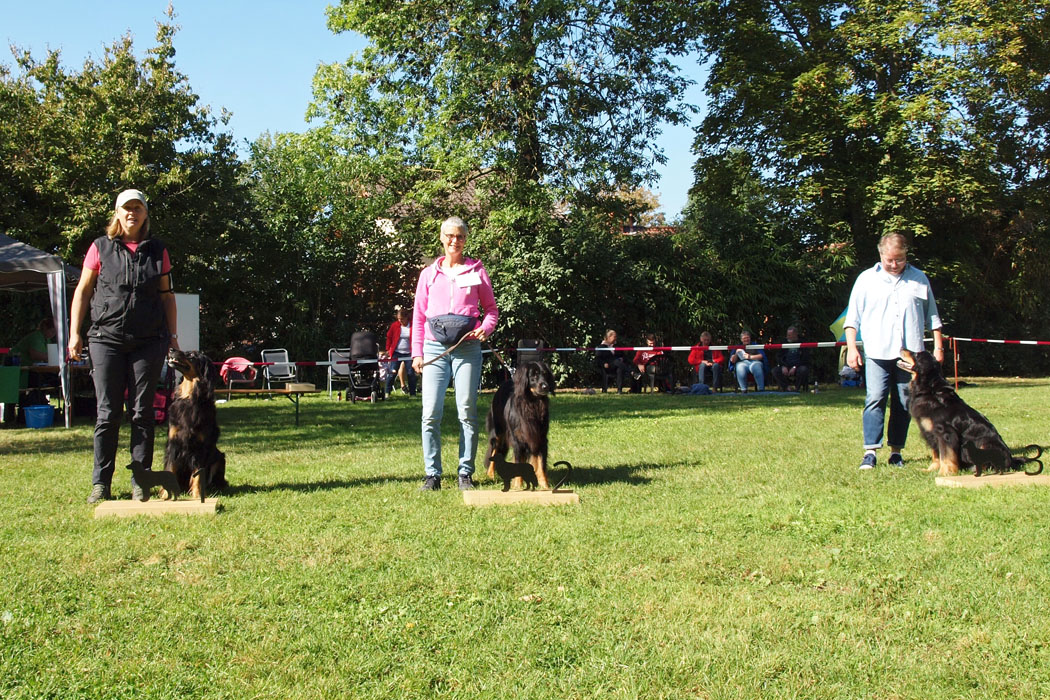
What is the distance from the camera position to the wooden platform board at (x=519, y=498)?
551cm

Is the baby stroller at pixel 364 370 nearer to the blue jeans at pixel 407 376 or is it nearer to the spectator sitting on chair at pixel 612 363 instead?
the blue jeans at pixel 407 376

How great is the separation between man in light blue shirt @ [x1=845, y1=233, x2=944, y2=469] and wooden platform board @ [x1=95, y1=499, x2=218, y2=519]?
15.3 ft

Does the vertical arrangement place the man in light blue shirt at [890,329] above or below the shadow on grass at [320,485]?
above

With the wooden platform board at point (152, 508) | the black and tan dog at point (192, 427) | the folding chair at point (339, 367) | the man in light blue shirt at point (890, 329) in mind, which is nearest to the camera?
the wooden platform board at point (152, 508)

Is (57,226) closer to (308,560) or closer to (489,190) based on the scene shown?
(489,190)

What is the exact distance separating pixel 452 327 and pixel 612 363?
39.3ft

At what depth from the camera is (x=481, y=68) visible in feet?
55.9

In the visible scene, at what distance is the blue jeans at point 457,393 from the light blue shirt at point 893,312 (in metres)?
2.99

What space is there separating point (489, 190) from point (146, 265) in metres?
13.3

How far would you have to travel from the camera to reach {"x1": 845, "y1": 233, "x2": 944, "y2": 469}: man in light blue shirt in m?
6.89

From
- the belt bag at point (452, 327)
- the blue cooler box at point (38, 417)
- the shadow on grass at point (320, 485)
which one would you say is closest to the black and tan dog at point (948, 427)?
the belt bag at point (452, 327)

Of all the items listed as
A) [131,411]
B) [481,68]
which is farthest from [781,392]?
[131,411]

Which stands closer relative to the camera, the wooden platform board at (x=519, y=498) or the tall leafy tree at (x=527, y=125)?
the wooden platform board at (x=519, y=498)

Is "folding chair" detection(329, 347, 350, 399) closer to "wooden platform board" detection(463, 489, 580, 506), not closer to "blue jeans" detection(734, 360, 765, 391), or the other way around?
"blue jeans" detection(734, 360, 765, 391)
